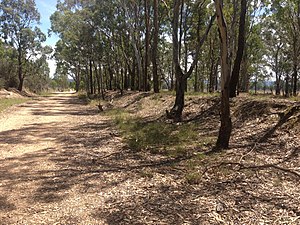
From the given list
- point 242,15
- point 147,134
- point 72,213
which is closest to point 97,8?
point 242,15

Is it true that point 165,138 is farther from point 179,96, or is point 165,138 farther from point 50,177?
point 50,177

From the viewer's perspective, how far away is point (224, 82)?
6.99m

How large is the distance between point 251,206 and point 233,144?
3.37 m

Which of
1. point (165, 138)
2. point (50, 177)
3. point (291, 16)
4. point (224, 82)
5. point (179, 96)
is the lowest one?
point (50, 177)

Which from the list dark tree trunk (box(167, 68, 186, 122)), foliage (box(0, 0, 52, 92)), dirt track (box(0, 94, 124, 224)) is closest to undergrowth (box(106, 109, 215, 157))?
dark tree trunk (box(167, 68, 186, 122))

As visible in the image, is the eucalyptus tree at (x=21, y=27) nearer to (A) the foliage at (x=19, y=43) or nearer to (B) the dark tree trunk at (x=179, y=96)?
(A) the foliage at (x=19, y=43)

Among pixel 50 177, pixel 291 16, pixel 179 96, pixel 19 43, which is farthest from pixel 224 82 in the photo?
pixel 19 43

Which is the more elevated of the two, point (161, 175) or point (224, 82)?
point (224, 82)

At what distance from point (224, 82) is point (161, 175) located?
9.28ft

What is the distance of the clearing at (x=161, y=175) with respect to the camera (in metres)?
A: 4.17

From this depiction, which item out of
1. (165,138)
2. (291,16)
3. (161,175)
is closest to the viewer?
(161,175)

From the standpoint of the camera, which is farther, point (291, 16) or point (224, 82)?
point (291, 16)

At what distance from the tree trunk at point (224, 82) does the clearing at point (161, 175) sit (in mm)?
435

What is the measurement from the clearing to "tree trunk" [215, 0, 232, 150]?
1.43ft
